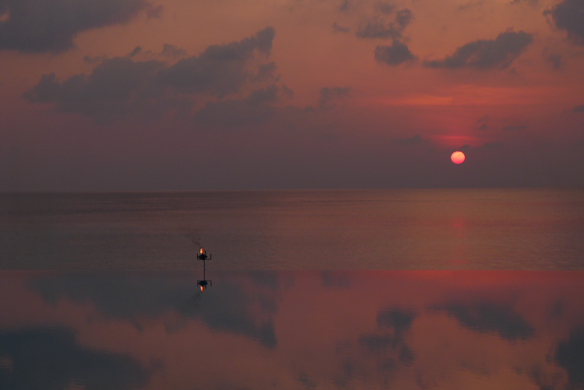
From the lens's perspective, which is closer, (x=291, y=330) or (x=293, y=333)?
(x=293, y=333)

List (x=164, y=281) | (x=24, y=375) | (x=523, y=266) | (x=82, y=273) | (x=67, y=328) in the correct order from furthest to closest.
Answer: (x=523, y=266) < (x=82, y=273) < (x=164, y=281) < (x=67, y=328) < (x=24, y=375)

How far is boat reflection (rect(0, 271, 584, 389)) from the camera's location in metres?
7.93

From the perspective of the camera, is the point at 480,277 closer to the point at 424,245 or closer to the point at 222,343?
the point at 222,343

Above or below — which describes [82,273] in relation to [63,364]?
above

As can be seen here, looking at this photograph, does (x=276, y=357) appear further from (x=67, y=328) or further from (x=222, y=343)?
(x=67, y=328)

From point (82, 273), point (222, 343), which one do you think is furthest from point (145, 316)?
point (82, 273)

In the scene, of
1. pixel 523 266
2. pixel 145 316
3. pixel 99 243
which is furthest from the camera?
pixel 99 243

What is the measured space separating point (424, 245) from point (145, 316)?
1071 inches

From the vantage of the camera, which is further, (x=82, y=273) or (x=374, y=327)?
(x=82, y=273)

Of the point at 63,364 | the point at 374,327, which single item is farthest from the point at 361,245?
the point at 63,364

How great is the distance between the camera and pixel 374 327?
10.4 m

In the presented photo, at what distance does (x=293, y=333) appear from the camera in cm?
1017

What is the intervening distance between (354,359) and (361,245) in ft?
87.6

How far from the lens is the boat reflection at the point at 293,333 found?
7.93 metres
